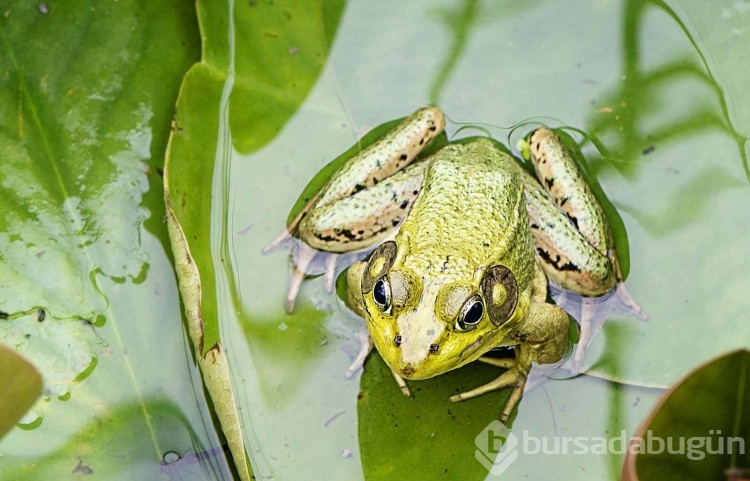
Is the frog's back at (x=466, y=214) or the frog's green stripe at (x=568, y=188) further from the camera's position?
the frog's green stripe at (x=568, y=188)

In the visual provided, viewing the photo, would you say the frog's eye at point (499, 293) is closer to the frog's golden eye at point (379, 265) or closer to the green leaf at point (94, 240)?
the frog's golden eye at point (379, 265)

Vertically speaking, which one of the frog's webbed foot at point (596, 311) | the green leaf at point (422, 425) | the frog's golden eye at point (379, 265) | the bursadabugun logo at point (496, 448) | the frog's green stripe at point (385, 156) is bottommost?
the bursadabugun logo at point (496, 448)

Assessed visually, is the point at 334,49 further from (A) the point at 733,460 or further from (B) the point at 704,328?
(A) the point at 733,460

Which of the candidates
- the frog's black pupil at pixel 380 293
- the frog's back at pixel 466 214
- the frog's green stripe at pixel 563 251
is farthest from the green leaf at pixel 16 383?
the frog's green stripe at pixel 563 251

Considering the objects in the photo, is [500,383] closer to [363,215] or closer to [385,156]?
[363,215]

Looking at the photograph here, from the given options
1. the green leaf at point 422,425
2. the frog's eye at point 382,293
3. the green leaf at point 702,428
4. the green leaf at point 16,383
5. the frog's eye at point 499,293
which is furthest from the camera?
the green leaf at point 422,425

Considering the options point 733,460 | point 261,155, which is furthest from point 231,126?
point 733,460

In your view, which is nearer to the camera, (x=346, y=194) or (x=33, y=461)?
(x=33, y=461)
